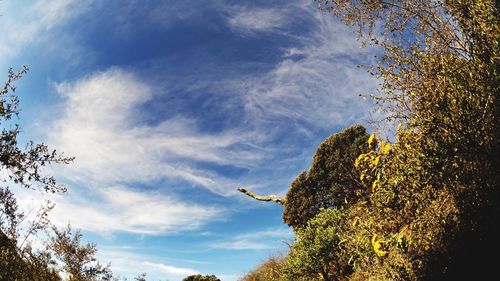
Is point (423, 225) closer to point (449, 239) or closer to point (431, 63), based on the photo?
point (449, 239)

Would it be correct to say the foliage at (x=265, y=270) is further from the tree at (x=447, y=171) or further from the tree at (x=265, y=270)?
the tree at (x=447, y=171)

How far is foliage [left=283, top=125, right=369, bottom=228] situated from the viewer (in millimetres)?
30373

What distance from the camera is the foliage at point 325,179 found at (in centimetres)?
3037

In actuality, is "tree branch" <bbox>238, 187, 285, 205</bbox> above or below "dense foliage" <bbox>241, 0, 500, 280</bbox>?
above

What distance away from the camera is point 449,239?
7.47 metres

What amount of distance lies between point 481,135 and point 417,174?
5.00 feet

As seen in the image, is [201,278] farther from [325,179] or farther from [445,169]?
[445,169]

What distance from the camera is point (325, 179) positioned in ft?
103

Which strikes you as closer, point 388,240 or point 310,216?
point 388,240

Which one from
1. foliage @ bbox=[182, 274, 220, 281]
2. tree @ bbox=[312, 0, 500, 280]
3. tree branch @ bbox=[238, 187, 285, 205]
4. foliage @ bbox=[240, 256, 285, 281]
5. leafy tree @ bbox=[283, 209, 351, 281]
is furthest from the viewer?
tree branch @ bbox=[238, 187, 285, 205]

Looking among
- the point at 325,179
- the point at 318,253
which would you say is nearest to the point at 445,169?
the point at 318,253

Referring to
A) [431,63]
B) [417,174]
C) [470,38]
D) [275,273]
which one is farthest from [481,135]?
[275,273]

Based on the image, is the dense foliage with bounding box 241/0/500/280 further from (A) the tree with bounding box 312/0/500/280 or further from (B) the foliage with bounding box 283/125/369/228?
(B) the foliage with bounding box 283/125/369/228

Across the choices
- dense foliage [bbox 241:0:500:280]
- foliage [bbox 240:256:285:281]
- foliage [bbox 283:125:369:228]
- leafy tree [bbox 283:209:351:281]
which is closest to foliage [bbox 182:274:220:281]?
foliage [bbox 240:256:285:281]
